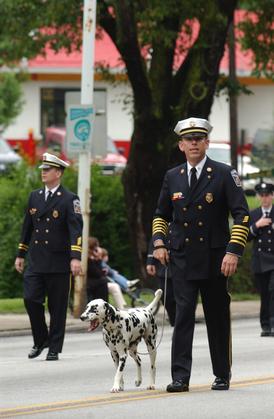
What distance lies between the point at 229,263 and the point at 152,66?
1443cm

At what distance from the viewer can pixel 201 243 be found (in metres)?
10.7

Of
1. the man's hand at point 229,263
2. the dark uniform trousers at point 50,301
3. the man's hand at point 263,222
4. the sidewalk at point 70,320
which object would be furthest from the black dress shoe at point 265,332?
the man's hand at point 229,263

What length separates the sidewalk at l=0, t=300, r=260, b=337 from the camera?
1886cm

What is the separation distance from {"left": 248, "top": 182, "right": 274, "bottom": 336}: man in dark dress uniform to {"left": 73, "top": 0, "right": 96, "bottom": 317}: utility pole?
325cm

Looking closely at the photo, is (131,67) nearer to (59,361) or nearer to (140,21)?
(140,21)

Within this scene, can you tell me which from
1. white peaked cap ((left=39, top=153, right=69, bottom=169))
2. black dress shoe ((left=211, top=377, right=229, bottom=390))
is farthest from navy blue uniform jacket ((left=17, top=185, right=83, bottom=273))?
black dress shoe ((left=211, top=377, right=229, bottom=390))

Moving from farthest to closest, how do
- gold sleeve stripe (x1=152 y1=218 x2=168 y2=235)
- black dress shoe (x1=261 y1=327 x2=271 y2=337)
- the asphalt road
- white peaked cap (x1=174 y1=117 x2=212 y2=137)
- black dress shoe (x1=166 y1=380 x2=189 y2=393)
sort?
1. black dress shoe (x1=261 y1=327 x2=271 y2=337)
2. gold sleeve stripe (x1=152 y1=218 x2=168 y2=235)
3. black dress shoe (x1=166 y1=380 x2=189 y2=393)
4. white peaked cap (x1=174 y1=117 x2=212 y2=137)
5. the asphalt road

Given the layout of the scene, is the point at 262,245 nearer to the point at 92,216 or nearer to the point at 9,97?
the point at 92,216

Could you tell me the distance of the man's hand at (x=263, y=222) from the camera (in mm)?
18141

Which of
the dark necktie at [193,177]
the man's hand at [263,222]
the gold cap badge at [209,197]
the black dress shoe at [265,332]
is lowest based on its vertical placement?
the black dress shoe at [265,332]

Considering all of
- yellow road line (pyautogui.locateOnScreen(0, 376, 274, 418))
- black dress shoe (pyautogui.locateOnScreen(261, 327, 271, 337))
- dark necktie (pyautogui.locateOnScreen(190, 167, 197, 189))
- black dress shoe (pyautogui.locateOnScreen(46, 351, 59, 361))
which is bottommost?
black dress shoe (pyautogui.locateOnScreen(261, 327, 271, 337))

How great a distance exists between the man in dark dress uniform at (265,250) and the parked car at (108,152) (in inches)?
322

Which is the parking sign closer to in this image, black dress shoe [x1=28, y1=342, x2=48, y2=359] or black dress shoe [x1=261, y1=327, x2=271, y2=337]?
black dress shoe [x1=261, y1=327, x2=271, y2=337]

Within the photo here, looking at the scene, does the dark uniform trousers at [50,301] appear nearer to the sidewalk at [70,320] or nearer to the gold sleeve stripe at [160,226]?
the gold sleeve stripe at [160,226]
